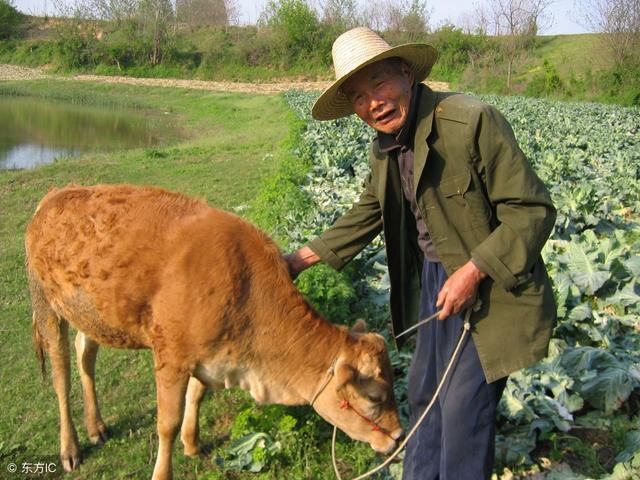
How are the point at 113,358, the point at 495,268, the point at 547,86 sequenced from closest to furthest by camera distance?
the point at 495,268 → the point at 113,358 → the point at 547,86

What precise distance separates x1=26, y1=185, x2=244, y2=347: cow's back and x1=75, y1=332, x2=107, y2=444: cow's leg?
29.3 inches

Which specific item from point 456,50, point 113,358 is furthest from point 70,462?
point 456,50

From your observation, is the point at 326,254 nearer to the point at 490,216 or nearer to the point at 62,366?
the point at 490,216

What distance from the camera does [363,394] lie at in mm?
3881

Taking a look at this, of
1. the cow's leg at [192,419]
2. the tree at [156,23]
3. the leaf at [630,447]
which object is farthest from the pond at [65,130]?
the tree at [156,23]

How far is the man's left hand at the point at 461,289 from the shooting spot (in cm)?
333

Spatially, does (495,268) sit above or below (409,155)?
below

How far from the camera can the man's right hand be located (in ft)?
14.4

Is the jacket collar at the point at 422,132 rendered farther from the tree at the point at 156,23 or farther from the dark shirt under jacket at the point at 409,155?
the tree at the point at 156,23

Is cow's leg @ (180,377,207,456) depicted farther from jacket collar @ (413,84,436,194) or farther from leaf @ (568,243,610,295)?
leaf @ (568,243,610,295)

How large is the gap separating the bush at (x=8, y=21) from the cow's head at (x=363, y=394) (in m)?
78.5

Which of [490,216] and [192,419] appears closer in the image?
[490,216]

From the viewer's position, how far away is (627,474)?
398cm

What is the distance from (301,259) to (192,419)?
161cm
